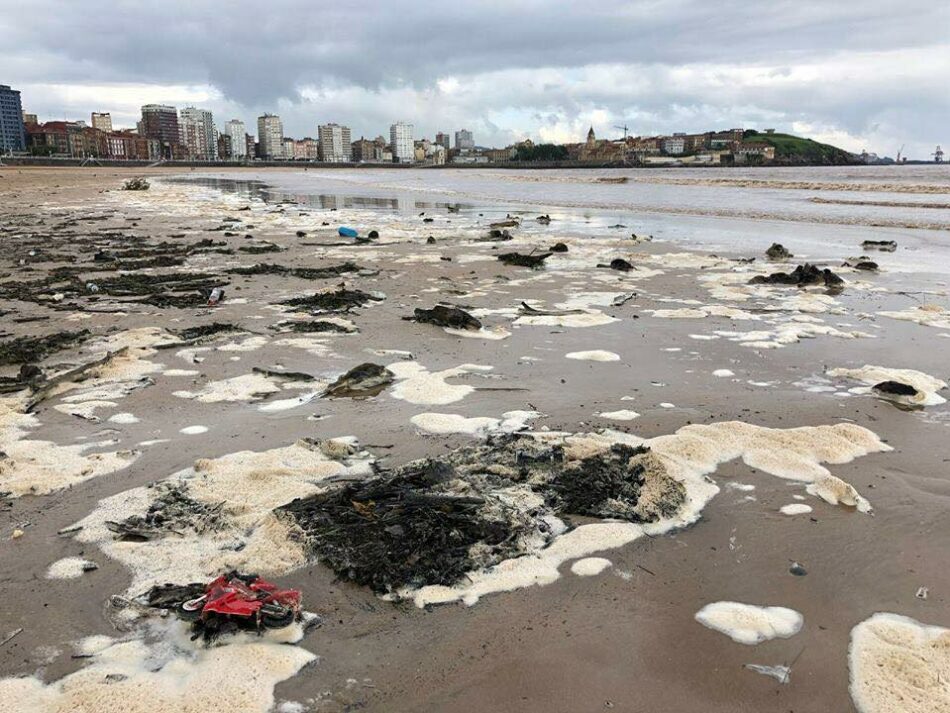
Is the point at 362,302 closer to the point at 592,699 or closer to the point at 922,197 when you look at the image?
the point at 592,699

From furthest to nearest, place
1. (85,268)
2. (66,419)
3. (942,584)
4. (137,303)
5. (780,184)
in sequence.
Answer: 1. (780,184)
2. (85,268)
3. (137,303)
4. (66,419)
5. (942,584)

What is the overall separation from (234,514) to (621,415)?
3223 mm

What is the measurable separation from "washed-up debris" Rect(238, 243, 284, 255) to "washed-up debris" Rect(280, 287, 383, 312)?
558 cm

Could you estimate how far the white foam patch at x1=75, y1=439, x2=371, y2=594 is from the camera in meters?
3.48

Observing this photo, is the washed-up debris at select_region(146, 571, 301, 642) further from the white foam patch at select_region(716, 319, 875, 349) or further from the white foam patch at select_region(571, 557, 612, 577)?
the white foam patch at select_region(716, 319, 875, 349)

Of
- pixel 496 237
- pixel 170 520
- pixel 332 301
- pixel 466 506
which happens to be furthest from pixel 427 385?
pixel 496 237

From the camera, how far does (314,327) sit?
27.9 feet

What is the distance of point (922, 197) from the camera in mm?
39188

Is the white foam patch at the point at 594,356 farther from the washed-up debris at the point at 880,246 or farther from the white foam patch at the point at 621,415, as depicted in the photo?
the washed-up debris at the point at 880,246

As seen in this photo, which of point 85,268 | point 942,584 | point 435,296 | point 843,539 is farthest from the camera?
point 85,268

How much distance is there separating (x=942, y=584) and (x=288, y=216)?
24540 millimetres

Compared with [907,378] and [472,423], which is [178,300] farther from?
[907,378]

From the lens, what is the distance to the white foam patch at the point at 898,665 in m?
2.61

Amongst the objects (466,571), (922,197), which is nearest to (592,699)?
(466,571)
